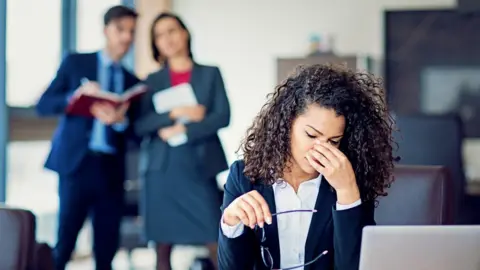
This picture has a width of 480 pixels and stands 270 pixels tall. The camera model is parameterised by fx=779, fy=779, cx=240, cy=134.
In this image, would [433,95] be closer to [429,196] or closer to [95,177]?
[95,177]

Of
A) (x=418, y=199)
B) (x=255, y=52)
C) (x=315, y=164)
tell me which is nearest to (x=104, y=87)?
(x=418, y=199)

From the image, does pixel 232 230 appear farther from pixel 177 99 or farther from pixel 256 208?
pixel 177 99

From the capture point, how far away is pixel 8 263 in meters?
1.67

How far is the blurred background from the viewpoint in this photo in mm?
4820

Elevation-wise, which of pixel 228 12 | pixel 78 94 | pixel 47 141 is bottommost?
pixel 47 141

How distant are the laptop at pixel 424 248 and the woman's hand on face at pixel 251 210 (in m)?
0.35

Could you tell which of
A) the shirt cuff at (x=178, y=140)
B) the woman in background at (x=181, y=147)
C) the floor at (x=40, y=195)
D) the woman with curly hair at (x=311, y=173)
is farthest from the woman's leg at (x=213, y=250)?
the woman with curly hair at (x=311, y=173)

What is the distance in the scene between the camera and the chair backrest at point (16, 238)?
5.48 feet

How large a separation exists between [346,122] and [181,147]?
1.84m

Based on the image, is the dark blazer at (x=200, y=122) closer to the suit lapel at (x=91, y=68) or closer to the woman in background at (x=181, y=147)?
the woman in background at (x=181, y=147)

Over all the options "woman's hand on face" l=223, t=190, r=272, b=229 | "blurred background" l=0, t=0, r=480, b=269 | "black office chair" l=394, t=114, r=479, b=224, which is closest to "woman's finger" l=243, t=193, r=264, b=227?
"woman's hand on face" l=223, t=190, r=272, b=229

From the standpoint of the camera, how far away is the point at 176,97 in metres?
3.45

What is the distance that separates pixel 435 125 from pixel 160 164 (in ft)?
4.63

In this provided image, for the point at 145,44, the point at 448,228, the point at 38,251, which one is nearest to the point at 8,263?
the point at 38,251
